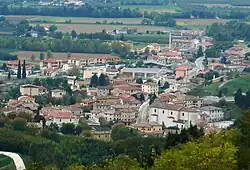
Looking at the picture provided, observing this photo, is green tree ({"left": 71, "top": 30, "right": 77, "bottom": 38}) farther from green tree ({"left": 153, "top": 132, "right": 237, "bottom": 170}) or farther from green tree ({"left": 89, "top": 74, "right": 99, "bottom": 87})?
green tree ({"left": 153, "top": 132, "right": 237, "bottom": 170})

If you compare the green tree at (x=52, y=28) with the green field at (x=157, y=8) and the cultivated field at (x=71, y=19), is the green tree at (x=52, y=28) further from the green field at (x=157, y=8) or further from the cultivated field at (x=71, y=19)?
the green field at (x=157, y=8)

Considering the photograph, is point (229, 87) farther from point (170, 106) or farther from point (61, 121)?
point (61, 121)

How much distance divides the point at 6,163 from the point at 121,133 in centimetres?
470

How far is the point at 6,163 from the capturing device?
1853 cm

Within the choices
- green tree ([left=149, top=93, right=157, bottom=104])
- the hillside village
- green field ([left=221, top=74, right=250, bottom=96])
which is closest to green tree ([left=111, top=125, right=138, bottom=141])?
the hillside village

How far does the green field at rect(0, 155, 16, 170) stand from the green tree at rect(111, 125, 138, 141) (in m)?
3.79

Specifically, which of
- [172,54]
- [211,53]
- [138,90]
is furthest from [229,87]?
[211,53]

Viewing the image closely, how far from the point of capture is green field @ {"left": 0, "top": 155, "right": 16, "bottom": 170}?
18.1 meters

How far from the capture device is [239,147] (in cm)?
1234

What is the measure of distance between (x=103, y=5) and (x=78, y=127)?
37348 millimetres

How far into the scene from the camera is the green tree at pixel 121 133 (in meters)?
22.2

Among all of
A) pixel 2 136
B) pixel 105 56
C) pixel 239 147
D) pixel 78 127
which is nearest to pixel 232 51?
pixel 105 56

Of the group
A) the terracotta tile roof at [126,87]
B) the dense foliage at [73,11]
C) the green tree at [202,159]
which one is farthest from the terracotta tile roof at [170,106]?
the dense foliage at [73,11]

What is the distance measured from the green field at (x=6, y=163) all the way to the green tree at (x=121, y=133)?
379 centimetres
